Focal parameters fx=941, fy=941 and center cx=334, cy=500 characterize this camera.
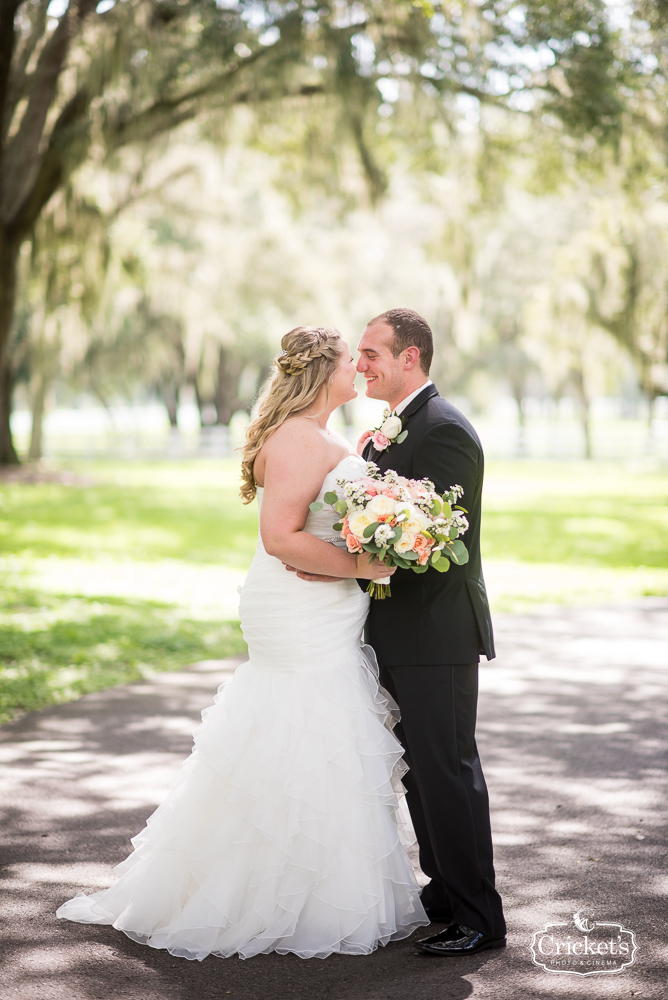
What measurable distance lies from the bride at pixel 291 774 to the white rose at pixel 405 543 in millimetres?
221

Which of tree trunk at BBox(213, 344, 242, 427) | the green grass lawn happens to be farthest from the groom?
tree trunk at BBox(213, 344, 242, 427)

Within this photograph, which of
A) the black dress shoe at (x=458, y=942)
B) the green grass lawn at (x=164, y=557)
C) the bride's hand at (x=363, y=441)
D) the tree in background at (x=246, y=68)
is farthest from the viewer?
the tree in background at (x=246, y=68)

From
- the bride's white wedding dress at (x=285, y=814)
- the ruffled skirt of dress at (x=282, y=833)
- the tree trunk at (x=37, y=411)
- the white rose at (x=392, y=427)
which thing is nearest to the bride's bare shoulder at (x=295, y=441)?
the bride's white wedding dress at (x=285, y=814)

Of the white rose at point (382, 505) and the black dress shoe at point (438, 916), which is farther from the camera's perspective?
the black dress shoe at point (438, 916)

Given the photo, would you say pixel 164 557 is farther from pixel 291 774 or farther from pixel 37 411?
pixel 37 411

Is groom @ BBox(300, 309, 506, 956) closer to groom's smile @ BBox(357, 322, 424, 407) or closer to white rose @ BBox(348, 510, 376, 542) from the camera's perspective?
groom's smile @ BBox(357, 322, 424, 407)

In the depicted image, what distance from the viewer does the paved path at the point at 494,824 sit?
321 cm

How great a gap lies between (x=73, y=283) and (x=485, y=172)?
9288mm

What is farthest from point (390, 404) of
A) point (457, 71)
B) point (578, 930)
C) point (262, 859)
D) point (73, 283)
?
point (73, 283)

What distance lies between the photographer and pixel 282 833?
3.47 m

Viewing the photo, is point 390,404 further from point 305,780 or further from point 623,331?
point 623,331

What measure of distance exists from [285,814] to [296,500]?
1170 mm

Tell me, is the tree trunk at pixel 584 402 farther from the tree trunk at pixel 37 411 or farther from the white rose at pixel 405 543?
the white rose at pixel 405 543

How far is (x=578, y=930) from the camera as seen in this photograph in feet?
11.6
